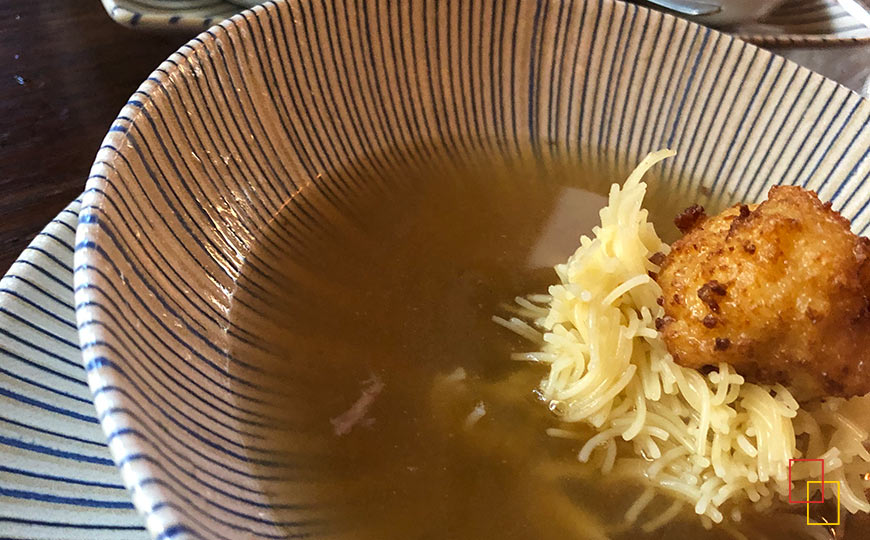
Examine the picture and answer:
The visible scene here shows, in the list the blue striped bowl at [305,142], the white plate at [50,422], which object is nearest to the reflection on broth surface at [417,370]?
the blue striped bowl at [305,142]

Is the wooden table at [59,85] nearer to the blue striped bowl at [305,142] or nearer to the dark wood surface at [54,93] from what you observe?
the dark wood surface at [54,93]

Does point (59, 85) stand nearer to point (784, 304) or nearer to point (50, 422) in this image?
point (50, 422)

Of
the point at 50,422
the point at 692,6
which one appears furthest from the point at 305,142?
the point at 692,6

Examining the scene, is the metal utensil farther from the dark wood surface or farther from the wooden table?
the dark wood surface

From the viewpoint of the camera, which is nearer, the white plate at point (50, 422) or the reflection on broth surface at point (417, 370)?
the white plate at point (50, 422)

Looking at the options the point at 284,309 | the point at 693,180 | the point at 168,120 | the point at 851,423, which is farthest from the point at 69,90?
the point at 851,423

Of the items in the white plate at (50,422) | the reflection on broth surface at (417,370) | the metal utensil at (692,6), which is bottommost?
the reflection on broth surface at (417,370)
